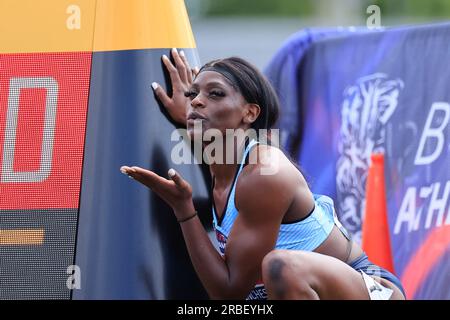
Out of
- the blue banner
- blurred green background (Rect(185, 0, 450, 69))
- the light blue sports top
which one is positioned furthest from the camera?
blurred green background (Rect(185, 0, 450, 69))

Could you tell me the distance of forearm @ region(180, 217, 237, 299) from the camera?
3109 millimetres

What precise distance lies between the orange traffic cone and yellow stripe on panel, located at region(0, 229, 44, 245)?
6.51 feet

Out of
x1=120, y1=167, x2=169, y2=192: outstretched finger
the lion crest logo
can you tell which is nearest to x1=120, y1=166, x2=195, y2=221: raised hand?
x1=120, y1=167, x2=169, y2=192: outstretched finger

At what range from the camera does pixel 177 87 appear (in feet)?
11.4

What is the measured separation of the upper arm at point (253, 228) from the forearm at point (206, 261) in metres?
0.02

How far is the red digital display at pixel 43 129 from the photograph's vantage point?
3.36 meters

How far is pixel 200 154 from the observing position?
3492 mm

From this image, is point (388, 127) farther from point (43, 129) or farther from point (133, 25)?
point (43, 129)

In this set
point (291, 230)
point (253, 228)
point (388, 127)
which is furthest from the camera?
point (388, 127)

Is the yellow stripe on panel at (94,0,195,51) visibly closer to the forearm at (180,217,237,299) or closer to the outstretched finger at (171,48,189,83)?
the outstretched finger at (171,48,189,83)

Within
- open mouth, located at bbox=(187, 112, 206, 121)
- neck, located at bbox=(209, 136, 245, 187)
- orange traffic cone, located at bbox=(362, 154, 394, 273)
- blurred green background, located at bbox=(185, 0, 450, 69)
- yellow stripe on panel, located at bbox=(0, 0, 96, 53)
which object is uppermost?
blurred green background, located at bbox=(185, 0, 450, 69)

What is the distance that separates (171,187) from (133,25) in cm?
67

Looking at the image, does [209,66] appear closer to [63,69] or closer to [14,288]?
[63,69]

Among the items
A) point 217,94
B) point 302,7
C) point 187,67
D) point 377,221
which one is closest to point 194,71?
point 187,67
